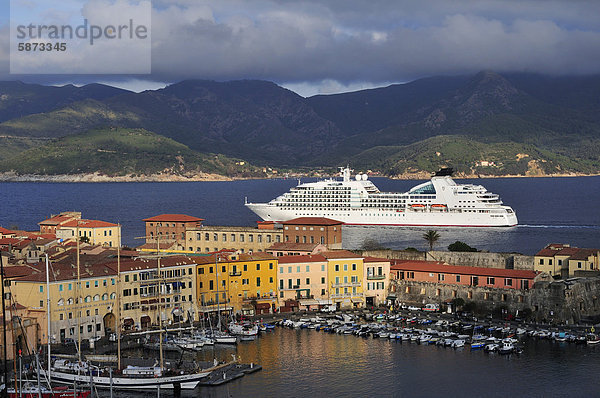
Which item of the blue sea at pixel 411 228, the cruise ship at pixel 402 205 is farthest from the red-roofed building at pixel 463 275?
the cruise ship at pixel 402 205

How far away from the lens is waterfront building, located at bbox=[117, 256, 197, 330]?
53.1m

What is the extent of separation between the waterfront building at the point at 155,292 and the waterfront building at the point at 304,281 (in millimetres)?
7018

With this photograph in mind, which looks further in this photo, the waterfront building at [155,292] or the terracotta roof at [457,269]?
the terracotta roof at [457,269]

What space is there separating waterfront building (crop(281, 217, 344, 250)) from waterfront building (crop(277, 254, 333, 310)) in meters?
15.2

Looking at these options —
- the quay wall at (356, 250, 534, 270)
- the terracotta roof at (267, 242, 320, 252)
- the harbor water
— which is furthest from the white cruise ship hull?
the harbor water

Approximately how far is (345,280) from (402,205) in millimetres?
80395

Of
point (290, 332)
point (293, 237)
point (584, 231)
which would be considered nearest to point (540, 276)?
point (290, 332)

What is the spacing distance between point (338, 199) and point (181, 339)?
9503 centimetres

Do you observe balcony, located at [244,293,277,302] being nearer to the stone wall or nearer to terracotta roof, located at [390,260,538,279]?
terracotta roof, located at [390,260,538,279]

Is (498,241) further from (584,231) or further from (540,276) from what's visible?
(540,276)

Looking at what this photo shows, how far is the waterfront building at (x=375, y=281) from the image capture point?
205ft

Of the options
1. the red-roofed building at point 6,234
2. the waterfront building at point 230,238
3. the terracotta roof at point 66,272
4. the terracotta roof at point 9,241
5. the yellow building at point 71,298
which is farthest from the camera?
the waterfront building at point 230,238

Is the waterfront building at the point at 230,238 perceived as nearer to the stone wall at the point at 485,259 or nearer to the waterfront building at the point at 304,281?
the stone wall at the point at 485,259

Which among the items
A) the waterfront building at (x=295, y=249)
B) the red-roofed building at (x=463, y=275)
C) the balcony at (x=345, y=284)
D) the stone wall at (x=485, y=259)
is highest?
the waterfront building at (x=295, y=249)
